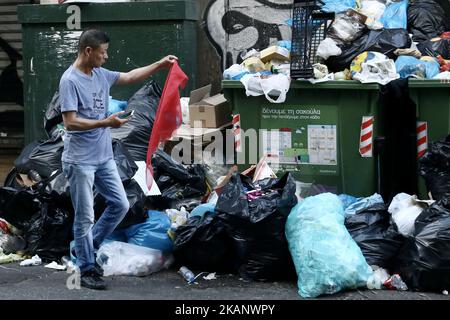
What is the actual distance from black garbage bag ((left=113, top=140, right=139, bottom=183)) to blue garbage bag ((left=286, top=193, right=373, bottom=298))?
1221 mm

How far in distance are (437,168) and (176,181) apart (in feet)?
6.51

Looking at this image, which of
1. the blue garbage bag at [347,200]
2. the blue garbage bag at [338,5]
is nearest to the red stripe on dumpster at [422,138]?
the blue garbage bag at [347,200]

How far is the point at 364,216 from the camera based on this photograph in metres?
5.72

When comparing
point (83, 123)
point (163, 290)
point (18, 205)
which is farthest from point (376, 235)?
point (18, 205)

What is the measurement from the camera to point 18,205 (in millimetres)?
6258

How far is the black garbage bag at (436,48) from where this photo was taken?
669cm

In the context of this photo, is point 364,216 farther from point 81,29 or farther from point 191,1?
point 81,29

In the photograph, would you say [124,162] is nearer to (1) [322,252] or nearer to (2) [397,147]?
(1) [322,252]

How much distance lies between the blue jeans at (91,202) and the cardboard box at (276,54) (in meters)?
1.92

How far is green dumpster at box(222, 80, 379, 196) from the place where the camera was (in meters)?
6.37

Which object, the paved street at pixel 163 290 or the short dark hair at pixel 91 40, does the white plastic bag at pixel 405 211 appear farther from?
the short dark hair at pixel 91 40

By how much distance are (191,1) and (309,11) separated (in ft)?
4.79

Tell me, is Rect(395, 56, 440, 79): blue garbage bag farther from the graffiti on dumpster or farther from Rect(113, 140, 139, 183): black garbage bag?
Rect(113, 140, 139, 183): black garbage bag
